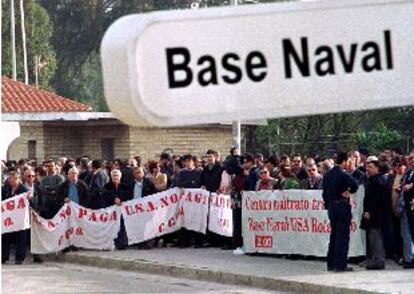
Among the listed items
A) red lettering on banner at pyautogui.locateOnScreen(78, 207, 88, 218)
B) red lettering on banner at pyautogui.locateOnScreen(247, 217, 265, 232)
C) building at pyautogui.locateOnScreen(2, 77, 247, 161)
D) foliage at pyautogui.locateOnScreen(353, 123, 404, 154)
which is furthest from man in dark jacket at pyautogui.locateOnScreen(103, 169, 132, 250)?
building at pyautogui.locateOnScreen(2, 77, 247, 161)

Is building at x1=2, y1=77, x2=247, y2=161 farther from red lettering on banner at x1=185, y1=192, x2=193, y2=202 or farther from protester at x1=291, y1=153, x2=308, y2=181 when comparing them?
protester at x1=291, y1=153, x2=308, y2=181

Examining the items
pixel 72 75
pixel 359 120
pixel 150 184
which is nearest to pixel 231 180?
pixel 150 184

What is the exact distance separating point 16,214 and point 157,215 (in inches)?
105

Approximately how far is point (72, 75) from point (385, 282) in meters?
73.3

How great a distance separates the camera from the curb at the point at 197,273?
1603 cm

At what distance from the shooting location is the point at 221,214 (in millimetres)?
23094

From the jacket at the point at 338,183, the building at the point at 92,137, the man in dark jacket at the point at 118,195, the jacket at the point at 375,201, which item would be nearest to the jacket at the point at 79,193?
the man in dark jacket at the point at 118,195

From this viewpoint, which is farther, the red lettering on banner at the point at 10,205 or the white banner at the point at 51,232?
the white banner at the point at 51,232

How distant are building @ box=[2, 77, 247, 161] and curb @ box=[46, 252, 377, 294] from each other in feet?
47.6

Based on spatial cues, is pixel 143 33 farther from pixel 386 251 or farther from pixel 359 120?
pixel 359 120

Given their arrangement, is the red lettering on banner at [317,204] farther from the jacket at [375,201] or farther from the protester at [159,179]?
the protester at [159,179]

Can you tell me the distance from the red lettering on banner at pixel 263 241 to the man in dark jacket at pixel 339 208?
2833 millimetres

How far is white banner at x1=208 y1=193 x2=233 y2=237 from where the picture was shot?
2300 cm

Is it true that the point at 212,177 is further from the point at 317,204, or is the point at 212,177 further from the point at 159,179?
the point at 317,204
